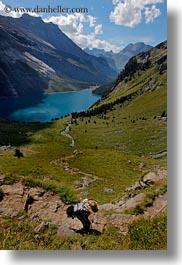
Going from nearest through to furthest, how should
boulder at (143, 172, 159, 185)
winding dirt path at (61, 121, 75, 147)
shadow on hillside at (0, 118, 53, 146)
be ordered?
boulder at (143, 172, 159, 185) < shadow on hillside at (0, 118, 53, 146) < winding dirt path at (61, 121, 75, 147)

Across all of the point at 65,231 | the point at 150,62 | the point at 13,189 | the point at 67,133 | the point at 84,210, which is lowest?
the point at 65,231

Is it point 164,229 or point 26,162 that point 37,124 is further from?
point 164,229

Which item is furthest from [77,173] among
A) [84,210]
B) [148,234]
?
[148,234]

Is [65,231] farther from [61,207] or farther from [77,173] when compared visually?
[77,173]

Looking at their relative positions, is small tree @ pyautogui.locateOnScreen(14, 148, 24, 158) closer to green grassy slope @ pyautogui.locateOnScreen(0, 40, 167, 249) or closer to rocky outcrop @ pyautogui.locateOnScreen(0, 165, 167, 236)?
green grassy slope @ pyautogui.locateOnScreen(0, 40, 167, 249)

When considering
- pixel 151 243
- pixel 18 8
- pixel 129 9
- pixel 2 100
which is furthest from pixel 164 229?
pixel 2 100

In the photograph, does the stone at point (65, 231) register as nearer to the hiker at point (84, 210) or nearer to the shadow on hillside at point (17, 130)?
the hiker at point (84, 210)

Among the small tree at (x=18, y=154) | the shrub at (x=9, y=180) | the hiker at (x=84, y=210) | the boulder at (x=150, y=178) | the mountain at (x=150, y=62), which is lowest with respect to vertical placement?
the hiker at (x=84, y=210)

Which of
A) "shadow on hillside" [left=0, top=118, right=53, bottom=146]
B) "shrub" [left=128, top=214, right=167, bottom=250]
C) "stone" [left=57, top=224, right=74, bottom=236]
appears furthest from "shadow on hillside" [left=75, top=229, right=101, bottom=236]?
"shadow on hillside" [left=0, top=118, right=53, bottom=146]

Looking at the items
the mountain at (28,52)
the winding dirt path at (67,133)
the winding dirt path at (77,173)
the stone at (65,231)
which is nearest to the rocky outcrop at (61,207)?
the stone at (65,231)
